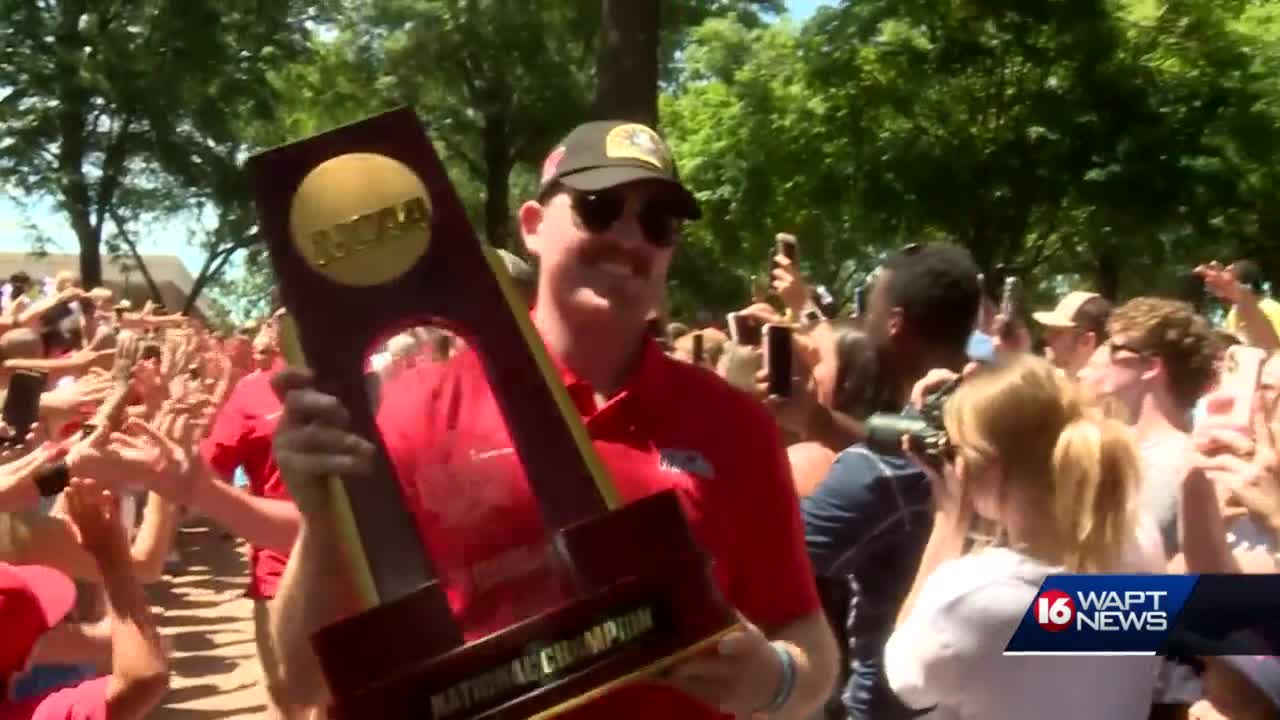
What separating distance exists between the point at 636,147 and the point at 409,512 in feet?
2.17

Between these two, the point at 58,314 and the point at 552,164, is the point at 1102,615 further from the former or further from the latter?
the point at 58,314

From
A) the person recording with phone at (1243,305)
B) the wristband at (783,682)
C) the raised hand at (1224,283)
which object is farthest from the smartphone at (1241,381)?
the wristband at (783,682)

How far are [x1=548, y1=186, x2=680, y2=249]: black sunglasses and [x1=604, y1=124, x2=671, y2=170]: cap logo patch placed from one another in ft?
0.19

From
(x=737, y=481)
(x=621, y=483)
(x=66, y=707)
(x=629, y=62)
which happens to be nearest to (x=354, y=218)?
(x=621, y=483)

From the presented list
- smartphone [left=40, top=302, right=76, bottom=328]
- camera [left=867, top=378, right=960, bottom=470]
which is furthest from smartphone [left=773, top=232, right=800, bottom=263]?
smartphone [left=40, top=302, right=76, bottom=328]

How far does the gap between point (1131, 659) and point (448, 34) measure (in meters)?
23.0

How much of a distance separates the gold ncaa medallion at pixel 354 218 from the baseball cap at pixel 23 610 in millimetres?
1486

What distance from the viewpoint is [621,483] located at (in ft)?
6.63

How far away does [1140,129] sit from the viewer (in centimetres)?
1647

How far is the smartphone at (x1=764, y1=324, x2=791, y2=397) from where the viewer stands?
3.36m

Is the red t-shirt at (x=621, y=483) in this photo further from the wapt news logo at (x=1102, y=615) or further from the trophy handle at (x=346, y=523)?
the wapt news logo at (x=1102, y=615)

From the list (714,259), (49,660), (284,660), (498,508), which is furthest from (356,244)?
(714,259)

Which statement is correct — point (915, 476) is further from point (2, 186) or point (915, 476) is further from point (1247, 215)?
point (2, 186)

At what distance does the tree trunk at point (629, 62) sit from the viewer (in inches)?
309
